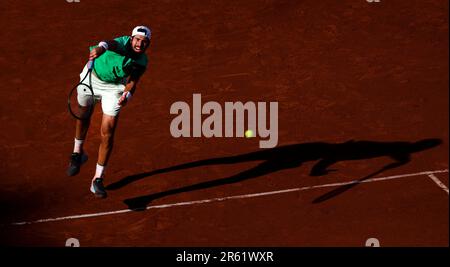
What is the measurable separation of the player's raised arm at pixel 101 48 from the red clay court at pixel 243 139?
222 centimetres

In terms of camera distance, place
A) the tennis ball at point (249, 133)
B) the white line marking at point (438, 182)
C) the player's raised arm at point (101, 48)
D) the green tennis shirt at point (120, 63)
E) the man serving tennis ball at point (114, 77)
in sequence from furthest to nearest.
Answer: the tennis ball at point (249, 133) < the white line marking at point (438, 182) < the green tennis shirt at point (120, 63) < the man serving tennis ball at point (114, 77) < the player's raised arm at point (101, 48)

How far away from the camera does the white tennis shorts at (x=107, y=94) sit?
12.8 meters

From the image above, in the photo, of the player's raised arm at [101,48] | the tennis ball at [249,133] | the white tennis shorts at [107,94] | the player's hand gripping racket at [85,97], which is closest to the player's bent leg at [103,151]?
the white tennis shorts at [107,94]

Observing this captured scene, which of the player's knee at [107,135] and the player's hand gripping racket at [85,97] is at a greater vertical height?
the player's hand gripping racket at [85,97]

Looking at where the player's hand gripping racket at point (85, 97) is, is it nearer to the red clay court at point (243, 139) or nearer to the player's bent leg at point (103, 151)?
the player's bent leg at point (103, 151)

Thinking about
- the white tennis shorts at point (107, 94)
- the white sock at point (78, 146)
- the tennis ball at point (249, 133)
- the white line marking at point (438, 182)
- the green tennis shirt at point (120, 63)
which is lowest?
the white line marking at point (438, 182)

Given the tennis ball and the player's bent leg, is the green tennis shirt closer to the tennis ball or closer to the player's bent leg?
the player's bent leg

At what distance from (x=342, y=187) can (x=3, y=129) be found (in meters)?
5.75

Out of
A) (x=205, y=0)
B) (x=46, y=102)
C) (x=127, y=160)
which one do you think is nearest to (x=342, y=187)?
(x=127, y=160)

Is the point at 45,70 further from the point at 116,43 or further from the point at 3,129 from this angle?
the point at 116,43

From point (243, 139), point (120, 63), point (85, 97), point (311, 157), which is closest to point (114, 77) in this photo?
point (120, 63)

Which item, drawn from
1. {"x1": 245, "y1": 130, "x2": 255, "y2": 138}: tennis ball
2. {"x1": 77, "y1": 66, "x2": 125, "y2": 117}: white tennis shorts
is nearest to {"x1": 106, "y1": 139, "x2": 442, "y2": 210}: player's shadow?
{"x1": 245, "y1": 130, "x2": 255, "y2": 138}: tennis ball

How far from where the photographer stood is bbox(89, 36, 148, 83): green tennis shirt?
12.7 meters
